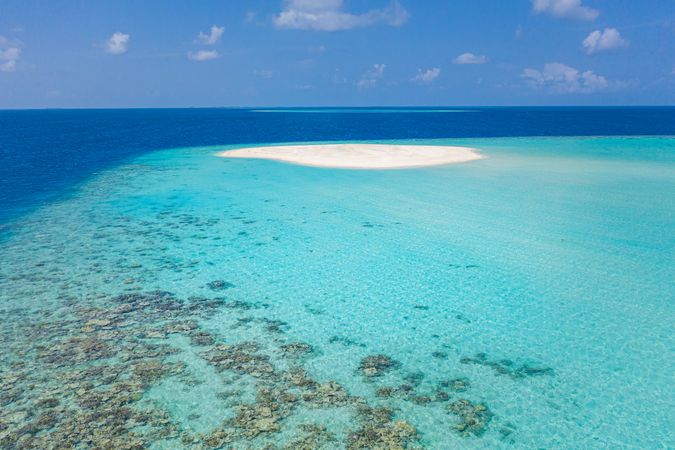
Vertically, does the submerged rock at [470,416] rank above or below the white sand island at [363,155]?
below

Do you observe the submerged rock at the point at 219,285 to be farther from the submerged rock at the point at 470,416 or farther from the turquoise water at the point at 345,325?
the submerged rock at the point at 470,416

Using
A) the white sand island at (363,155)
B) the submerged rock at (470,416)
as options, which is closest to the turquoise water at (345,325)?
the submerged rock at (470,416)

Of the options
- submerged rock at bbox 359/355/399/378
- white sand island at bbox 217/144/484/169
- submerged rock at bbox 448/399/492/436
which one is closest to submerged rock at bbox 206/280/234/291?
submerged rock at bbox 359/355/399/378

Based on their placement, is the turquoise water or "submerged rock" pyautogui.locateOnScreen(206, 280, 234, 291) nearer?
the turquoise water

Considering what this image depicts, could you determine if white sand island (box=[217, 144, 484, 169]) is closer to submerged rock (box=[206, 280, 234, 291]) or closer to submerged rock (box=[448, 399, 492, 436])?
submerged rock (box=[206, 280, 234, 291])

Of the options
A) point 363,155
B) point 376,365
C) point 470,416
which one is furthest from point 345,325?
point 363,155

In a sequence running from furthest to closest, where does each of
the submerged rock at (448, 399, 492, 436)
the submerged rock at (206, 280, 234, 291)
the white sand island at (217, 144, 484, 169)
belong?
the white sand island at (217, 144, 484, 169) → the submerged rock at (206, 280, 234, 291) → the submerged rock at (448, 399, 492, 436)

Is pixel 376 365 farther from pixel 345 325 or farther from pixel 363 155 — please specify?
pixel 363 155
